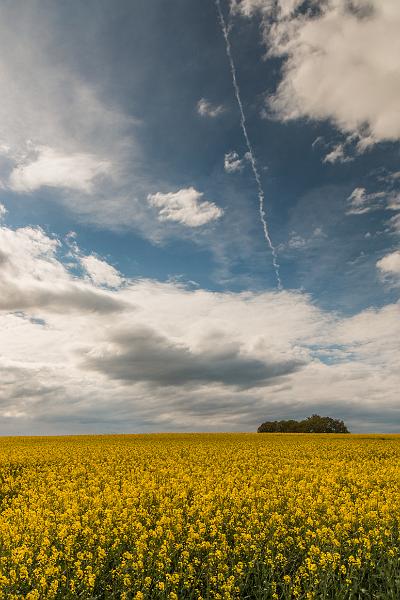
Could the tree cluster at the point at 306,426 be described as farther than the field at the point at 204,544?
Yes

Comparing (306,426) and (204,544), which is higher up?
(306,426)

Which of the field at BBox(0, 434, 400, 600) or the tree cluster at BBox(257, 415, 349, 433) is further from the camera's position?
the tree cluster at BBox(257, 415, 349, 433)

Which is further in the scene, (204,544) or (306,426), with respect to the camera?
(306,426)

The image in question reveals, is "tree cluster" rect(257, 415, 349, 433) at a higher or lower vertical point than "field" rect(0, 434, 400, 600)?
higher

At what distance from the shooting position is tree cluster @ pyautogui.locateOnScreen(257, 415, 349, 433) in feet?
277

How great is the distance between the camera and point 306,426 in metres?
85.1

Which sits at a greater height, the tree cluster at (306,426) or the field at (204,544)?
the tree cluster at (306,426)

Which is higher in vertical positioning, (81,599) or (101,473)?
(101,473)

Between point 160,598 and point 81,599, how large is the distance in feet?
4.41

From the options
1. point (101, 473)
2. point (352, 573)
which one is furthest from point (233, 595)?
point (101, 473)

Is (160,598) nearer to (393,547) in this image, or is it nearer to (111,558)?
(111,558)

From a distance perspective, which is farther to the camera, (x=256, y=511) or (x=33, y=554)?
(x=256, y=511)

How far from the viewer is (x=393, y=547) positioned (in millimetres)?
9023

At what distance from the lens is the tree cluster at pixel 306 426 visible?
84.3 meters
